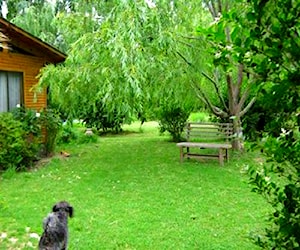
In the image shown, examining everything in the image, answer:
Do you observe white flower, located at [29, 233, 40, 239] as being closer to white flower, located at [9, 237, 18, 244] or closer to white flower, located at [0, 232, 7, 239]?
white flower, located at [9, 237, 18, 244]

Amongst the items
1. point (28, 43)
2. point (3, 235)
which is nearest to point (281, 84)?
point (3, 235)

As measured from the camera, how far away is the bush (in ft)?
44.9

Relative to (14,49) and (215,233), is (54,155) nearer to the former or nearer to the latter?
(14,49)

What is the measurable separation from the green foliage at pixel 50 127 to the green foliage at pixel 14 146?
991 mm

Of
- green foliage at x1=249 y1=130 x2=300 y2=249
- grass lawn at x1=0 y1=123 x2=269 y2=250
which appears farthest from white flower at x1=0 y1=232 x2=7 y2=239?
green foliage at x1=249 y1=130 x2=300 y2=249

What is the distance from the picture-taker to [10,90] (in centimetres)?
991

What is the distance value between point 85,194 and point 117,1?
3719 millimetres

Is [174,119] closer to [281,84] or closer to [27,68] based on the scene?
[27,68]

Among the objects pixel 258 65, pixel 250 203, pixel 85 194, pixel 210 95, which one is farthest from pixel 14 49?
pixel 258 65

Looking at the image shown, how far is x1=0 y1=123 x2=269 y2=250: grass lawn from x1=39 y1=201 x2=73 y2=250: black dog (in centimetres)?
68

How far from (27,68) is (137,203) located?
18.8ft

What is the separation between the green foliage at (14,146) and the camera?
8492 millimetres

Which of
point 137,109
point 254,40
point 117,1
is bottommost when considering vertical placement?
point 137,109

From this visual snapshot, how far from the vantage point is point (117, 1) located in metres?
7.76
